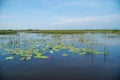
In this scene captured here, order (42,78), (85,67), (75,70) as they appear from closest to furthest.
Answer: (42,78)
(75,70)
(85,67)

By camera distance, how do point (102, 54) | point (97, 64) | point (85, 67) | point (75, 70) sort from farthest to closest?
point (102, 54) → point (97, 64) → point (85, 67) → point (75, 70)

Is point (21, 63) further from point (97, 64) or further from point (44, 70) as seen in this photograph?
Result: point (97, 64)

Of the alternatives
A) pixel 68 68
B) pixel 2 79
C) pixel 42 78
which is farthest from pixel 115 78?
pixel 2 79

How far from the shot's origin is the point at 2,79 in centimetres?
400

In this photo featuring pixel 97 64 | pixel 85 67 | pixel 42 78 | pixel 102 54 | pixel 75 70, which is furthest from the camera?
pixel 102 54

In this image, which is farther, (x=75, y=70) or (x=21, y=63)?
(x=21, y=63)

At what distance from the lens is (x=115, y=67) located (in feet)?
15.5

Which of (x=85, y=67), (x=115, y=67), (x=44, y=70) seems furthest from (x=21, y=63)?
(x=115, y=67)

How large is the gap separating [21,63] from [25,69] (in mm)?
704

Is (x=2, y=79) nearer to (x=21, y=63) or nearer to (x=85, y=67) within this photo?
(x=21, y=63)

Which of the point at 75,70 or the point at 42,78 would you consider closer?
the point at 42,78

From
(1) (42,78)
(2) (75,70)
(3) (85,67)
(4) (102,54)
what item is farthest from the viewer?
(4) (102,54)

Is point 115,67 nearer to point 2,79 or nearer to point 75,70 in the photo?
point 75,70

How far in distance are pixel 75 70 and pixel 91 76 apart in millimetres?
559
